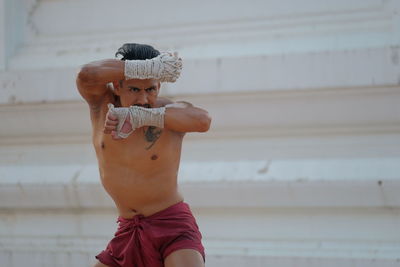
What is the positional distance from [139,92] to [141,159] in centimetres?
37

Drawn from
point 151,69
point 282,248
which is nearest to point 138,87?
point 151,69

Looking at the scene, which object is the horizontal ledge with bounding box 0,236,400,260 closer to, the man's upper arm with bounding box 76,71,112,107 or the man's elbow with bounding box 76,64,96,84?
the man's upper arm with bounding box 76,71,112,107

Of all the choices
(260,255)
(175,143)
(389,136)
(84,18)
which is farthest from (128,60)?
(84,18)

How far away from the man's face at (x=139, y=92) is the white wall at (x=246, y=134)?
1.72 metres

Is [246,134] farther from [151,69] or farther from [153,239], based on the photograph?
[151,69]

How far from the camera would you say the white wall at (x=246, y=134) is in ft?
19.2

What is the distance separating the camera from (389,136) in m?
6.07

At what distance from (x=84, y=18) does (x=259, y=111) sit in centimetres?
182

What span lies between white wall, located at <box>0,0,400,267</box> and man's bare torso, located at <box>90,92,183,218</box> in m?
Answer: 1.40

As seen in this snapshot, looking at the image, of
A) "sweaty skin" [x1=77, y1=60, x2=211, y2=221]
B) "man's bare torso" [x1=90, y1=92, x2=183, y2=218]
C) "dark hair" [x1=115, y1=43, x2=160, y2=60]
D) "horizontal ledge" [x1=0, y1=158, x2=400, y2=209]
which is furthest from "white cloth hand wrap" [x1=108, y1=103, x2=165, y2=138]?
"horizontal ledge" [x1=0, y1=158, x2=400, y2=209]

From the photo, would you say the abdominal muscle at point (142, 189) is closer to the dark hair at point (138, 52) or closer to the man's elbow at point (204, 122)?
the man's elbow at point (204, 122)

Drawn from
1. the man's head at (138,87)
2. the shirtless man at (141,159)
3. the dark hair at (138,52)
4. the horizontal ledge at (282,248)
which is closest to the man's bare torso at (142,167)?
the shirtless man at (141,159)

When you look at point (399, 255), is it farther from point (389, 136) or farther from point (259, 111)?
point (259, 111)

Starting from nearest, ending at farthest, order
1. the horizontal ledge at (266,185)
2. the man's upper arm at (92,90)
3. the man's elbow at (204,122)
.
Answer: the man's elbow at (204,122) → the man's upper arm at (92,90) → the horizontal ledge at (266,185)
